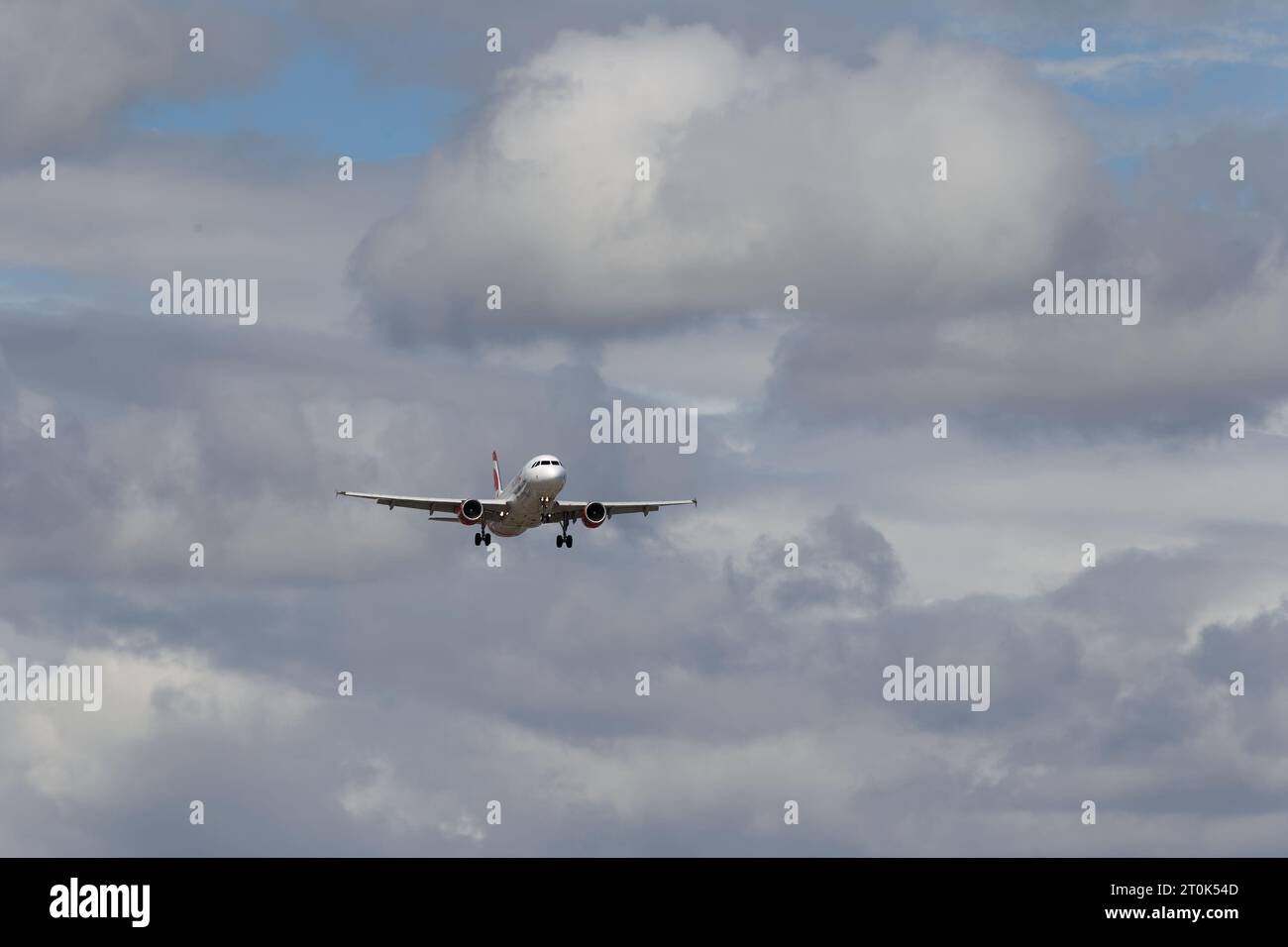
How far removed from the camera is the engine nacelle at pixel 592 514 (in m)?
192

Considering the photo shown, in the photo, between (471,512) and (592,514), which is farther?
(592,514)

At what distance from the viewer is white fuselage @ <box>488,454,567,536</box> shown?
595 feet

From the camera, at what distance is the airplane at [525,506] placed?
18200 centimetres

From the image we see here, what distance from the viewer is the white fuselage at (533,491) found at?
18138cm

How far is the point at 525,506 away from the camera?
186 metres

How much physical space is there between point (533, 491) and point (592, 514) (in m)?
11.2

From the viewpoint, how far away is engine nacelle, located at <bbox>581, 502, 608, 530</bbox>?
192125mm

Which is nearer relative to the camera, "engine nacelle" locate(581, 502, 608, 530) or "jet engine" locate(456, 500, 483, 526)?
"jet engine" locate(456, 500, 483, 526)

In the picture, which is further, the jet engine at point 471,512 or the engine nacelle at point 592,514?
the engine nacelle at point 592,514
